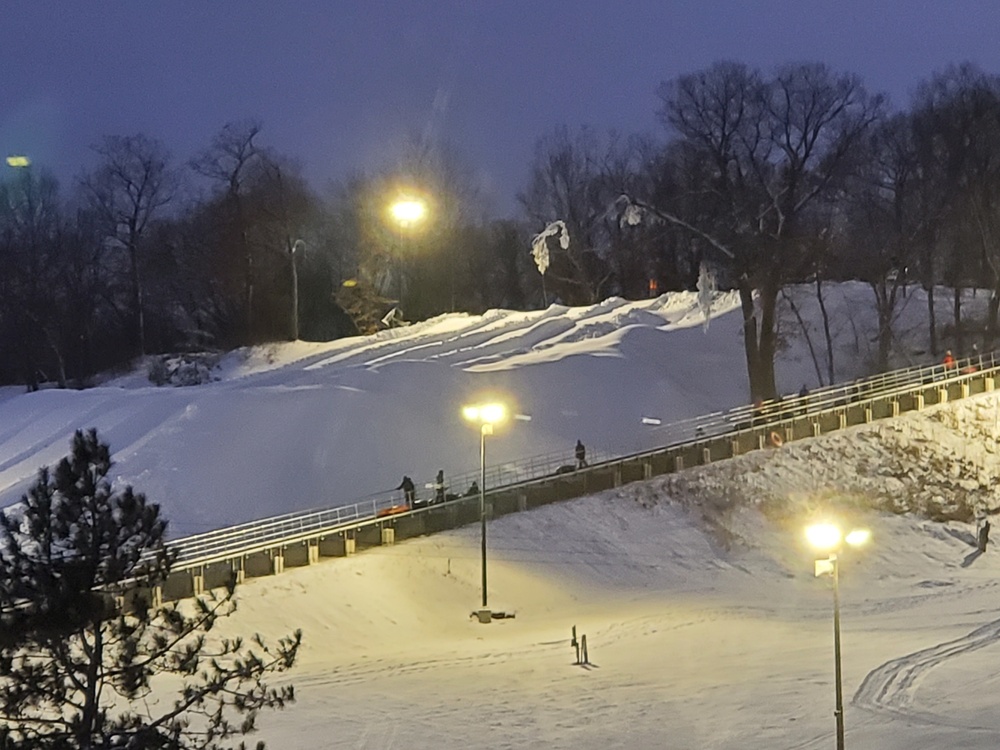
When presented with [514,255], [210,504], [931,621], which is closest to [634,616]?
[931,621]

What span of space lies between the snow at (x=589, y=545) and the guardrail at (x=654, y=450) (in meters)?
0.84

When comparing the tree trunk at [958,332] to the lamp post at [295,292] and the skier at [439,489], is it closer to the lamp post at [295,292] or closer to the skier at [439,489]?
the skier at [439,489]

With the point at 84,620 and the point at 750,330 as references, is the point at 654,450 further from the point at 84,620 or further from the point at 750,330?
the point at 84,620

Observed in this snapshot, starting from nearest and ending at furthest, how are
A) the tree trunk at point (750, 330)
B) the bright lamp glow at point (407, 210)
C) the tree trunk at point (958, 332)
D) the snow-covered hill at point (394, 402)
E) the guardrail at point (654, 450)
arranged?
the guardrail at point (654, 450) < the snow-covered hill at point (394, 402) < the tree trunk at point (750, 330) < the tree trunk at point (958, 332) < the bright lamp glow at point (407, 210)

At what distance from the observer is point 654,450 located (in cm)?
3703

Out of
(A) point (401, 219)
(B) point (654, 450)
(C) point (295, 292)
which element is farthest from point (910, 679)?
(A) point (401, 219)

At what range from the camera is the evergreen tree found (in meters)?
11.6

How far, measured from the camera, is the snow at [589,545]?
788 inches

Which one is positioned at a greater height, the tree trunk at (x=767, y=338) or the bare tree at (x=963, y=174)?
the bare tree at (x=963, y=174)

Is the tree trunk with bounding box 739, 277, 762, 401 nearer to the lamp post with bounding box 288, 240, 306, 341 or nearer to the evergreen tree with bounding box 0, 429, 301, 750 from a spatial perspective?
the lamp post with bounding box 288, 240, 306, 341

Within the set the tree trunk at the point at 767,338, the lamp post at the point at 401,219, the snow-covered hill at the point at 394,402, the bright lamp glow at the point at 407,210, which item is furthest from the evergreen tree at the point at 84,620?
the lamp post at the point at 401,219

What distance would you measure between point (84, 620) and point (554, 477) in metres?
23.3

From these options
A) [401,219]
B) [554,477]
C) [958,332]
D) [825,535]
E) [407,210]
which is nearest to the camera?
[825,535]

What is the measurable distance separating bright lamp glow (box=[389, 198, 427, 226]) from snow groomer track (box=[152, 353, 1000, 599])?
76.2ft
